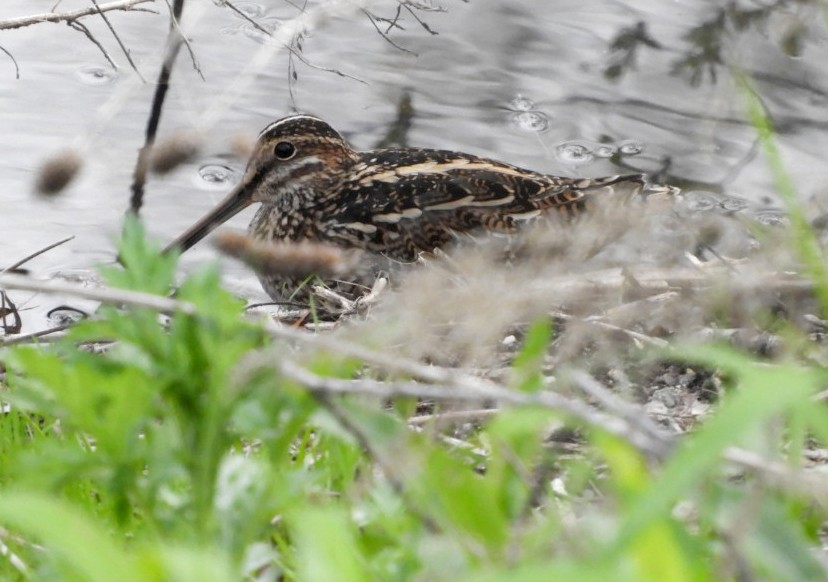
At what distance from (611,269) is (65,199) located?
10.4 feet

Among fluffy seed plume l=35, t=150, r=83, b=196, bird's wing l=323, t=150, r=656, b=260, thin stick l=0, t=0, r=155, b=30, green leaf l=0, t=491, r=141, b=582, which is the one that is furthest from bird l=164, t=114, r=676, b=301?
green leaf l=0, t=491, r=141, b=582

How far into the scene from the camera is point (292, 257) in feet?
18.2

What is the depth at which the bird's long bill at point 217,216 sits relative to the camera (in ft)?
20.3

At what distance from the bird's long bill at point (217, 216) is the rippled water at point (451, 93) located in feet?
0.82

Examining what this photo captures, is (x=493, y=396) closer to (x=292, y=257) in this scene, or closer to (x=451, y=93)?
(x=292, y=257)

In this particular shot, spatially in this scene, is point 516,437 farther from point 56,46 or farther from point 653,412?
point 56,46

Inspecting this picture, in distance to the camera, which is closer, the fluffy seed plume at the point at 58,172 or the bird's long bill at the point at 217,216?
the bird's long bill at the point at 217,216

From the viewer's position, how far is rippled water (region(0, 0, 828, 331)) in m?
6.91

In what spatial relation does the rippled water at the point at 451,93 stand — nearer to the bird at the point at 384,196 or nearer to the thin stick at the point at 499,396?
the bird at the point at 384,196

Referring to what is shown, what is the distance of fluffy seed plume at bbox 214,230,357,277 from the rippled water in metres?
0.69

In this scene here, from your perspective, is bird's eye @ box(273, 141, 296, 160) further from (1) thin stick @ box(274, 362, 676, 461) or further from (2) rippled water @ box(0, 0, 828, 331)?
→ (1) thin stick @ box(274, 362, 676, 461)

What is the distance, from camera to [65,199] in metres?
6.80

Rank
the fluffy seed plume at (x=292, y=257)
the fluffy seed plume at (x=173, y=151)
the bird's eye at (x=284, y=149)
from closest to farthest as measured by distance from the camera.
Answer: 1. the fluffy seed plume at (x=292, y=257)
2. the bird's eye at (x=284, y=149)
3. the fluffy seed plume at (x=173, y=151)

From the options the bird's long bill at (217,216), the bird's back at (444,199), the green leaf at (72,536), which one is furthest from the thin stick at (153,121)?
the green leaf at (72,536)
